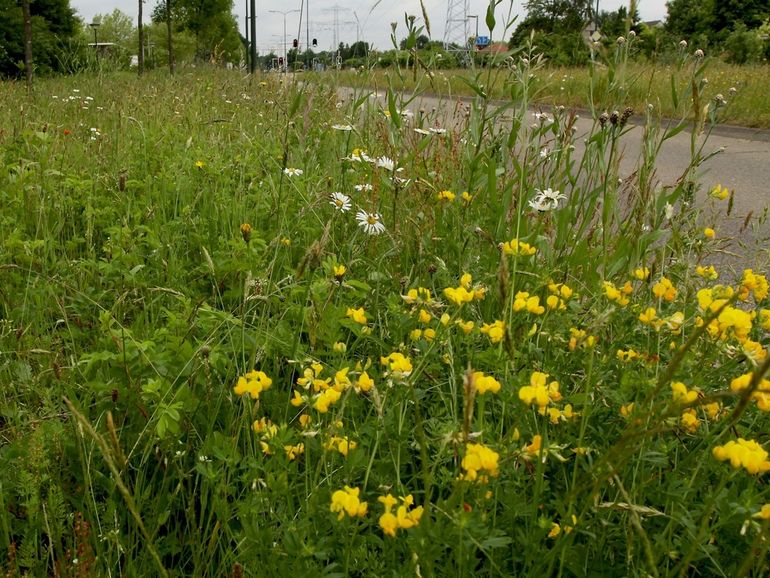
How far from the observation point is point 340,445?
1138 mm

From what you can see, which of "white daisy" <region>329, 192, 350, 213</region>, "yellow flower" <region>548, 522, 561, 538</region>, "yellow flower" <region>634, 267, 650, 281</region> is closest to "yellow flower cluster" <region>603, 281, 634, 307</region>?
"yellow flower" <region>634, 267, 650, 281</region>

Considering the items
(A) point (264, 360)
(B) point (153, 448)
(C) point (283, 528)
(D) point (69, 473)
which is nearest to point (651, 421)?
(C) point (283, 528)

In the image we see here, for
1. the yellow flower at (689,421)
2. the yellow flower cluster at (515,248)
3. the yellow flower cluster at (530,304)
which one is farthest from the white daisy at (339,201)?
the yellow flower at (689,421)

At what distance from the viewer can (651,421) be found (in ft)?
3.98

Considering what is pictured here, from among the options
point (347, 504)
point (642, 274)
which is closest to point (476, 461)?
point (347, 504)

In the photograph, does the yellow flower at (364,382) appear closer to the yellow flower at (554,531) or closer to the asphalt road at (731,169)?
the yellow flower at (554,531)

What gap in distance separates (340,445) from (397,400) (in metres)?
0.27

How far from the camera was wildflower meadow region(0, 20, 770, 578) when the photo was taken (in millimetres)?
1067

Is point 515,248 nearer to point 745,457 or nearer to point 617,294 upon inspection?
point 617,294

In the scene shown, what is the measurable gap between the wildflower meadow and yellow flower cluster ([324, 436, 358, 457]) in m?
0.01

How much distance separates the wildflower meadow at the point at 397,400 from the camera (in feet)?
3.50

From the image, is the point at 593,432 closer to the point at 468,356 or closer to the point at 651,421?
the point at 651,421

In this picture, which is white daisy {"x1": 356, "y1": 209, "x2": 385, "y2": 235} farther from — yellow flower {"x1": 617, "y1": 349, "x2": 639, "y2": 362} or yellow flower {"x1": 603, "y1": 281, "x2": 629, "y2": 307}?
yellow flower {"x1": 617, "y1": 349, "x2": 639, "y2": 362}

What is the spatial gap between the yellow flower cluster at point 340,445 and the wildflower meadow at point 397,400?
0.01 metres
